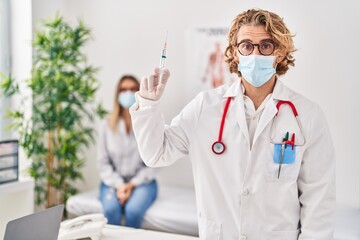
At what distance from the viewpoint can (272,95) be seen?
5.85 feet

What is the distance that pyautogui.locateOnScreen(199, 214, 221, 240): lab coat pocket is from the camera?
5.81ft

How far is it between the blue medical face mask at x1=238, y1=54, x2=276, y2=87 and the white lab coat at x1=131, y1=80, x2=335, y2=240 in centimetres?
→ 8

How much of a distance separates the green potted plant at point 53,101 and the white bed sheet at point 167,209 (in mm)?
290

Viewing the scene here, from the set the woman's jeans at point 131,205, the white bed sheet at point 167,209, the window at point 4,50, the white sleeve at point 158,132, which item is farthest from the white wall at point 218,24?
the white sleeve at point 158,132

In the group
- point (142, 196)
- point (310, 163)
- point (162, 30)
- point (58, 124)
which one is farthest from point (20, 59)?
point (310, 163)

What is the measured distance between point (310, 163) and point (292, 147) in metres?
0.10

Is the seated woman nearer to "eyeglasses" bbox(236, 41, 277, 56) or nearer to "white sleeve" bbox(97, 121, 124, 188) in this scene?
"white sleeve" bbox(97, 121, 124, 188)

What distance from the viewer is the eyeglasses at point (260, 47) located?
5.73 ft

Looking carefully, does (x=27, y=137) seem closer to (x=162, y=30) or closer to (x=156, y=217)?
(x=156, y=217)

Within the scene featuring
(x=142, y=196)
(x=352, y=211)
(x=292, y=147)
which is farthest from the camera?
(x=142, y=196)

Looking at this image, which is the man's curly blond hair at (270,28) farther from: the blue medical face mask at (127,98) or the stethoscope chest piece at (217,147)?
the blue medical face mask at (127,98)

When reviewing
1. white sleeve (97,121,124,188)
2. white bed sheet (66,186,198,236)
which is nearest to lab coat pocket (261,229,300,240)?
white bed sheet (66,186,198,236)

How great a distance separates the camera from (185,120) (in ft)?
6.01

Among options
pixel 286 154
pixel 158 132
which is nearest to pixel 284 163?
pixel 286 154
